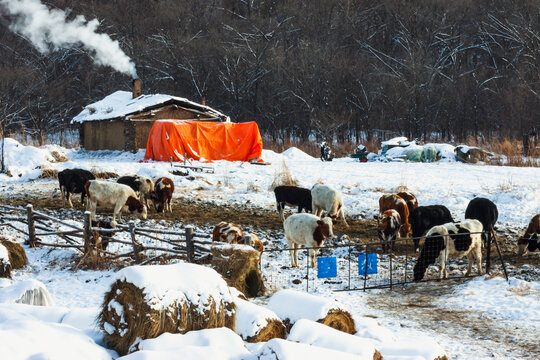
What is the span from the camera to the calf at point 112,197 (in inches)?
609

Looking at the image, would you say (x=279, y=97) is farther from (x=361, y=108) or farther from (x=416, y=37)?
(x=416, y=37)

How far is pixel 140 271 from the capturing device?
214 inches

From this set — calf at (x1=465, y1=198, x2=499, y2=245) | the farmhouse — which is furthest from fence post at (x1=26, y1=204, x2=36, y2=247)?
the farmhouse

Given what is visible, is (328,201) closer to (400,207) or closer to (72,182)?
(400,207)

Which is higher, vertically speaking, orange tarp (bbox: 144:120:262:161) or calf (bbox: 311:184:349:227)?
orange tarp (bbox: 144:120:262:161)

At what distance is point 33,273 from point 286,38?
5475 centimetres

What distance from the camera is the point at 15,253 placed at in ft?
38.2

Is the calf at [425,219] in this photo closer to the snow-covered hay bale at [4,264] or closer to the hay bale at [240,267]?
the hay bale at [240,267]

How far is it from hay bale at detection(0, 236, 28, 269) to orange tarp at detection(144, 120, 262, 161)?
642 inches

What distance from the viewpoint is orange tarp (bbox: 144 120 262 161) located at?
1115 inches

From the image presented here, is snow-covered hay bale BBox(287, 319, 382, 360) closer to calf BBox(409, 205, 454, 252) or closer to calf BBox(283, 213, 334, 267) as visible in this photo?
calf BBox(283, 213, 334, 267)

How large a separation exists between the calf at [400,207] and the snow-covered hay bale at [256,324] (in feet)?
27.8

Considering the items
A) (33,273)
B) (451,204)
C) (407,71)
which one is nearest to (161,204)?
(33,273)

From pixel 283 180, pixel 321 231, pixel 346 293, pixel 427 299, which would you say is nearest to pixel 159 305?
pixel 346 293
